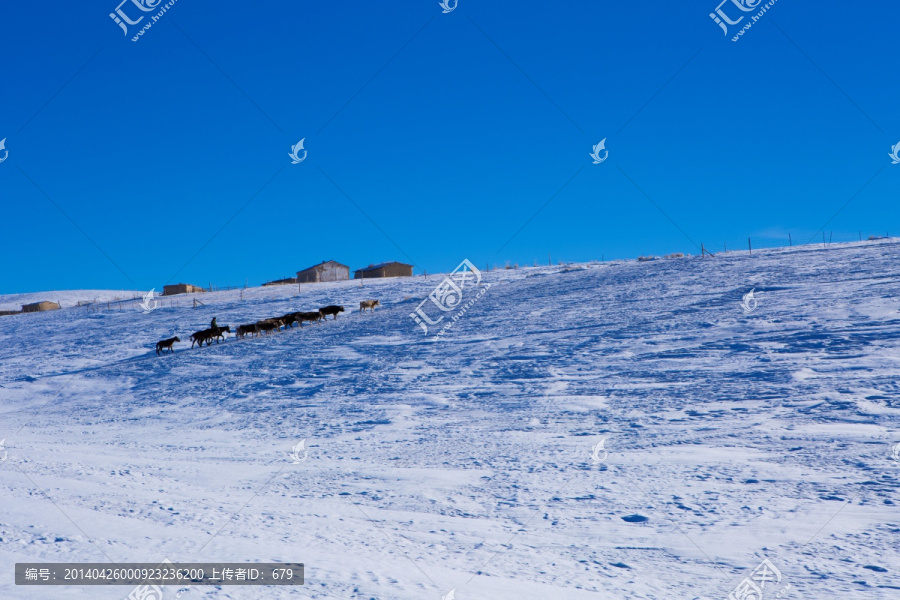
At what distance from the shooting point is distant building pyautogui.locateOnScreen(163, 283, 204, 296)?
6444cm

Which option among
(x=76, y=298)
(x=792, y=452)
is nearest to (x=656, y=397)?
(x=792, y=452)

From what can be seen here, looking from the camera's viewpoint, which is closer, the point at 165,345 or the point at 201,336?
the point at 165,345

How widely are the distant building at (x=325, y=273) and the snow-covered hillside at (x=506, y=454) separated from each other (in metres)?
37.1

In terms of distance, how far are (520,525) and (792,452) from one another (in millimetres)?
4766

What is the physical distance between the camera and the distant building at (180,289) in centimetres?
6444

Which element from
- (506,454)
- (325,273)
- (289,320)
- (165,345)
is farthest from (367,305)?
(325,273)

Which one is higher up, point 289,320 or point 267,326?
point 289,320

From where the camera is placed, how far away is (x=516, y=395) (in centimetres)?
1641

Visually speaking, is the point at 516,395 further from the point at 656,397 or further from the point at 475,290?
the point at 475,290

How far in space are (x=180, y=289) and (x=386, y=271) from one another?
1869 cm

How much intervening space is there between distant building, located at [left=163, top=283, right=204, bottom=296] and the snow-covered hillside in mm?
38019

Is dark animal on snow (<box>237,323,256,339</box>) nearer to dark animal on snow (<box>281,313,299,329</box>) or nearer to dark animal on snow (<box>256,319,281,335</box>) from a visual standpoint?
dark animal on snow (<box>256,319,281,335</box>)

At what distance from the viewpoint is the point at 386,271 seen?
214ft

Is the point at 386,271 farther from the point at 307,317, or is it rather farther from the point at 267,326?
the point at 267,326
